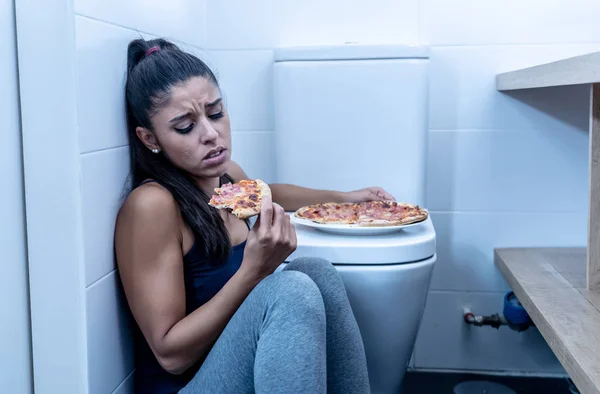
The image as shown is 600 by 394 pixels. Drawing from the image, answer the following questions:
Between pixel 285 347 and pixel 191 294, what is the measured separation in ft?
0.96

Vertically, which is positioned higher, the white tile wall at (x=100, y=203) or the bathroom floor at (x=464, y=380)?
the white tile wall at (x=100, y=203)

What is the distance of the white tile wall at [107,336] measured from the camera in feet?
3.66

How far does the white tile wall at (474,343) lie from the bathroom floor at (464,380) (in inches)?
1.2

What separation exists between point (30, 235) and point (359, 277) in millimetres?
589

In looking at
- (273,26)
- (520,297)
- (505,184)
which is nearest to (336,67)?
(273,26)

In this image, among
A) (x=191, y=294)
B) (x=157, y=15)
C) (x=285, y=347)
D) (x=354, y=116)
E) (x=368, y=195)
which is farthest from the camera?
(x=354, y=116)

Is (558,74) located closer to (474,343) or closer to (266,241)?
(266,241)

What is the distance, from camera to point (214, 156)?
1.27 m

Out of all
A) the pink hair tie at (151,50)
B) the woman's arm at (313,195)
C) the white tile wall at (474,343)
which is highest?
the pink hair tie at (151,50)

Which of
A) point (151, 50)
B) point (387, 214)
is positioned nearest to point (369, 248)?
point (387, 214)

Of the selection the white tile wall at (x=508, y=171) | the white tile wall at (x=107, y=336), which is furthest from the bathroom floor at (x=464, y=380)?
the white tile wall at (x=107, y=336)

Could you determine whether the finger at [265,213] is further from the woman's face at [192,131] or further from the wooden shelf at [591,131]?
the wooden shelf at [591,131]

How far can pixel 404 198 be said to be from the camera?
5.94 feet

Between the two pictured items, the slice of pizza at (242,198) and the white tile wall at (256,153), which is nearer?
the slice of pizza at (242,198)
